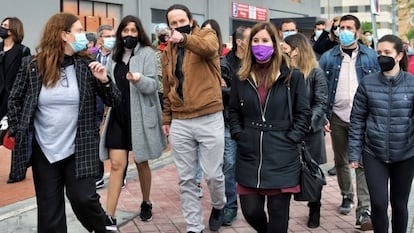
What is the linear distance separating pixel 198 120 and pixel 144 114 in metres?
0.65

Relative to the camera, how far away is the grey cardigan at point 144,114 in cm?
528

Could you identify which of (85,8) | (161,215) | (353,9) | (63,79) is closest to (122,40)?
(63,79)

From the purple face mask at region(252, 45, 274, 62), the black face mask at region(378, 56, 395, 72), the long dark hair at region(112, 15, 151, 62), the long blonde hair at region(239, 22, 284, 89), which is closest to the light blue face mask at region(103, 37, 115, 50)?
the long dark hair at region(112, 15, 151, 62)

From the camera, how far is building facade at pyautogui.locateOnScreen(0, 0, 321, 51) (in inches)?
610

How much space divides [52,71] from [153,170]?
13.7 ft

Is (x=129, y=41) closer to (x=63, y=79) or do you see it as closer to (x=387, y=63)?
(x=63, y=79)

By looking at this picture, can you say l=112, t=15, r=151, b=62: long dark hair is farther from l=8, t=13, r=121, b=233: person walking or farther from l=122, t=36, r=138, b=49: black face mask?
l=8, t=13, r=121, b=233: person walking

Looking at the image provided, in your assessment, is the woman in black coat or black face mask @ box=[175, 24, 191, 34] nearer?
the woman in black coat

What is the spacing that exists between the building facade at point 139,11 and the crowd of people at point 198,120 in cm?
318

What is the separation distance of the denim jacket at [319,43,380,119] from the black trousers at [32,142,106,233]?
2732 millimetres

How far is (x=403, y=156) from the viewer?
14.6 feet

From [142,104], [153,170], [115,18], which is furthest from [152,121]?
[115,18]

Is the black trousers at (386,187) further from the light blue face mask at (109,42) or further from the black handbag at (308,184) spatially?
the light blue face mask at (109,42)

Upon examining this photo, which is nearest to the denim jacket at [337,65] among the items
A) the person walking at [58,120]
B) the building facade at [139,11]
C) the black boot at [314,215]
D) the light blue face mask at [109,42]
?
the black boot at [314,215]
